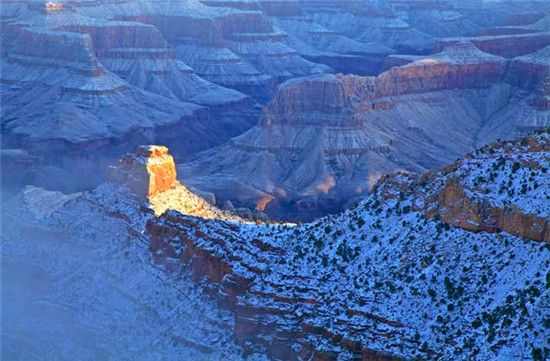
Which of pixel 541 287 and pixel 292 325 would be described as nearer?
pixel 541 287

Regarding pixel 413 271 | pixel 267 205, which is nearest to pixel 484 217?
pixel 413 271

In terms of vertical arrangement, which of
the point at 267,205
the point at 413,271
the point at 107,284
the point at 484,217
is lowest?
the point at 267,205

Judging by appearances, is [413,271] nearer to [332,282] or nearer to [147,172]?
[332,282]

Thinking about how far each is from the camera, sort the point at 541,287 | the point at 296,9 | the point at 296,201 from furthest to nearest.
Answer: the point at 296,9 → the point at 296,201 → the point at 541,287

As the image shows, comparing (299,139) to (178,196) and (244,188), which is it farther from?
(178,196)

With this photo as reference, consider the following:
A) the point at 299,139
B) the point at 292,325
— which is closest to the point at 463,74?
the point at 299,139

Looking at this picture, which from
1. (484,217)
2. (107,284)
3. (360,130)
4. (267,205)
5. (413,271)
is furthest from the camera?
(360,130)

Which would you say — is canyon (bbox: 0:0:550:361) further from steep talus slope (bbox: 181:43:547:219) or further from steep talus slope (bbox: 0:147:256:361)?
steep talus slope (bbox: 181:43:547:219)

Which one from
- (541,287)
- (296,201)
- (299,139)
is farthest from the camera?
(299,139)
